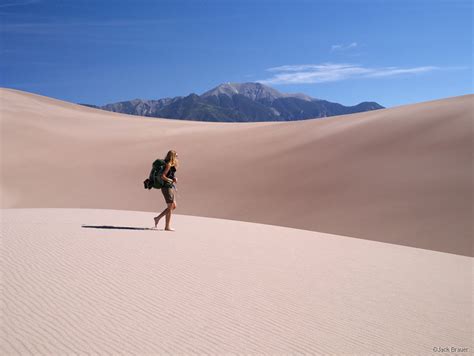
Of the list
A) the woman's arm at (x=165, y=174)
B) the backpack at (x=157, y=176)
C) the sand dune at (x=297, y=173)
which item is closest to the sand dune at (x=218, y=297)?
the backpack at (x=157, y=176)

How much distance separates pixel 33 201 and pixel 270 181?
1255 centimetres

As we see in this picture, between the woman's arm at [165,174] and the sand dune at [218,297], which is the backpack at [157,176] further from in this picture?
the sand dune at [218,297]

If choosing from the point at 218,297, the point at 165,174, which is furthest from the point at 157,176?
the point at 218,297

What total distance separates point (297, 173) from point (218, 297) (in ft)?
71.4

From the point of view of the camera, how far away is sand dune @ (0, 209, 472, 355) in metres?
4.73

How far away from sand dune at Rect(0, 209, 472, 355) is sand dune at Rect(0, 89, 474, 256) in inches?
350

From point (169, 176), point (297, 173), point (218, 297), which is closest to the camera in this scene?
point (218, 297)

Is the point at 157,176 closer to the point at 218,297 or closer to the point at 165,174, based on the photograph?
the point at 165,174

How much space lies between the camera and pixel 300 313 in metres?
5.74

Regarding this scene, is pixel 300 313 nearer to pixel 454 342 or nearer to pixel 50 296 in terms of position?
pixel 454 342

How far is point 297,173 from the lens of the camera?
27.6m

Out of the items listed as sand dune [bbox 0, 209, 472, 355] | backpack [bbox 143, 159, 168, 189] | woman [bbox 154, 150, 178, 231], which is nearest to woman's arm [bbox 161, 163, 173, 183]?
woman [bbox 154, 150, 178, 231]

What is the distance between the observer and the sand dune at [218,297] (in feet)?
15.5

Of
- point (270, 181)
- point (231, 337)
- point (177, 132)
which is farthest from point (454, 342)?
point (177, 132)
